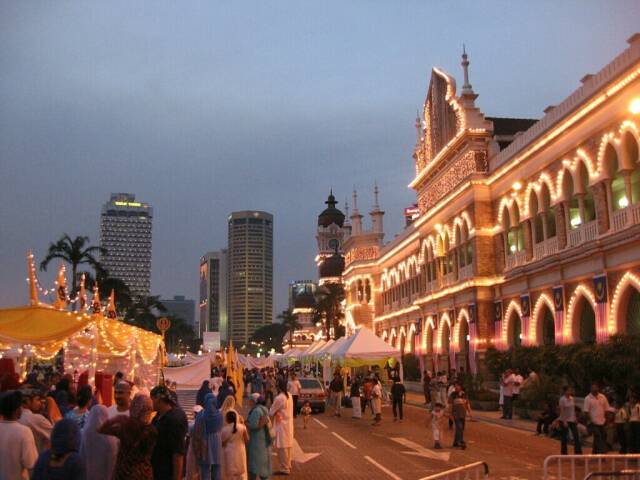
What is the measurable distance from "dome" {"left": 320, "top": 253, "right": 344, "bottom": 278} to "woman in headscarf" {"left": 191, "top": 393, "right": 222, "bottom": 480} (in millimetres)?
105756

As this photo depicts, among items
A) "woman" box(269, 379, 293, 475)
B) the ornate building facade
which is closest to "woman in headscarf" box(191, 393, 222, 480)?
"woman" box(269, 379, 293, 475)

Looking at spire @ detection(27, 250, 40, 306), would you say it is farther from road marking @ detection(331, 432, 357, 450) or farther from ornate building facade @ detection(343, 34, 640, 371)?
ornate building facade @ detection(343, 34, 640, 371)

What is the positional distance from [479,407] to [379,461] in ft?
52.7

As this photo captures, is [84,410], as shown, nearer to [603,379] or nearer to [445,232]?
[603,379]

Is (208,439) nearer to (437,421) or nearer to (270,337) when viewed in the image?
(437,421)

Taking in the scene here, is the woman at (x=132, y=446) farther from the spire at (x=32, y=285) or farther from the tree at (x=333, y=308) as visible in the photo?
the tree at (x=333, y=308)

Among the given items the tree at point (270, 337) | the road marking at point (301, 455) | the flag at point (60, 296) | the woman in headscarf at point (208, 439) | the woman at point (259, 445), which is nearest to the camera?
the woman in headscarf at point (208, 439)

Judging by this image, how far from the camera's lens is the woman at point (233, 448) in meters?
10.4

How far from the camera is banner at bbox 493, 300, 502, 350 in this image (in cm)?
3597

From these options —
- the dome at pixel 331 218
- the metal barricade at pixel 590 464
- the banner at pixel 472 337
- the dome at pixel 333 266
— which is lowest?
the metal barricade at pixel 590 464

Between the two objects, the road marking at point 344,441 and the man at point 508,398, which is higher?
the man at point 508,398

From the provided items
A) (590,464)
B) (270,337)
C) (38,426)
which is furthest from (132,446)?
(270,337)

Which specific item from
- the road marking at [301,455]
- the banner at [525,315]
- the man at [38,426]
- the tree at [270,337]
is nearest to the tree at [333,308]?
the banner at [525,315]

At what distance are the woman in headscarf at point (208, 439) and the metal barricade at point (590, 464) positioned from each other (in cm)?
429
